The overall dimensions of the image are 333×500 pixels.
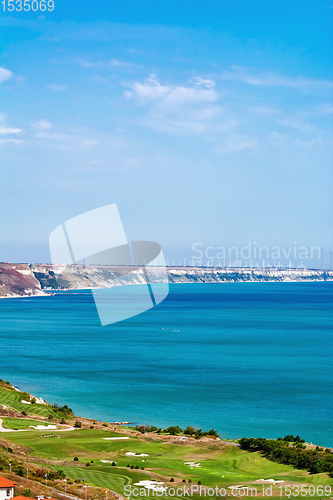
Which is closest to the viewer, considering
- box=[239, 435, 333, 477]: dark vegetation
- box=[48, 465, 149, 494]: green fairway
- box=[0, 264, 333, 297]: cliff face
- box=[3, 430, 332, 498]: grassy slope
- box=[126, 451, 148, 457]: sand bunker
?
box=[48, 465, 149, 494]: green fairway

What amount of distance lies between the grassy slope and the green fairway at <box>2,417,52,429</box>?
155cm

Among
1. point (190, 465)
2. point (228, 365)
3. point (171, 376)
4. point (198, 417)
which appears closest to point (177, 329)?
point (228, 365)

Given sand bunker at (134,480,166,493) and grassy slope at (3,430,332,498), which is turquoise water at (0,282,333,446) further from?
sand bunker at (134,480,166,493)

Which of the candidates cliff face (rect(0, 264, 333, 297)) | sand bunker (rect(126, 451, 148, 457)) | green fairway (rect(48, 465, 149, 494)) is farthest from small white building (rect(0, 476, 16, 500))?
cliff face (rect(0, 264, 333, 297))

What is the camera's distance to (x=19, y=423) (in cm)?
2344

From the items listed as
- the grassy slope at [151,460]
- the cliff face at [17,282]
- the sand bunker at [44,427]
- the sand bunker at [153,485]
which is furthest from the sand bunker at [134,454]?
the cliff face at [17,282]

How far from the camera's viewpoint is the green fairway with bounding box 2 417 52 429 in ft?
74.6

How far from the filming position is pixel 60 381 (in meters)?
38.3

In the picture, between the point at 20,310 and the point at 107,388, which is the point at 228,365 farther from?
the point at 20,310

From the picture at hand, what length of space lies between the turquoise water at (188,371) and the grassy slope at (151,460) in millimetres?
5930

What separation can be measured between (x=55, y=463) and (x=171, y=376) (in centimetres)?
2328

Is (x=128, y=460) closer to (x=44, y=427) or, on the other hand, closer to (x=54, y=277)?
(x=44, y=427)

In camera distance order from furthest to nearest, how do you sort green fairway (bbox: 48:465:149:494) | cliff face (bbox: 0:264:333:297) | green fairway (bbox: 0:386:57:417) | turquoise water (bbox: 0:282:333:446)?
cliff face (bbox: 0:264:333:297) < turquoise water (bbox: 0:282:333:446) < green fairway (bbox: 0:386:57:417) < green fairway (bbox: 48:465:149:494)

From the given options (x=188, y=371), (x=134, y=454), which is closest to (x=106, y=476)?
(x=134, y=454)
